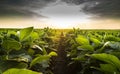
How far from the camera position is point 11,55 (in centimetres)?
187

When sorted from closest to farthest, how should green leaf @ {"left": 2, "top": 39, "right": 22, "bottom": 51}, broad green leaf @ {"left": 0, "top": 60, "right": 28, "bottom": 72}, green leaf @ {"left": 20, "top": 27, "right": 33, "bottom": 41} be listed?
broad green leaf @ {"left": 0, "top": 60, "right": 28, "bottom": 72} → green leaf @ {"left": 2, "top": 39, "right": 22, "bottom": 51} → green leaf @ {"left": 20, "top": 27, "right": 33, "bottom": 41}

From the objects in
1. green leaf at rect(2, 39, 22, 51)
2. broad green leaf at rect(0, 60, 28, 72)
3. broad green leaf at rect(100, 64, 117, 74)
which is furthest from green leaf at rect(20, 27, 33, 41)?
broad green leaf at rect(100, 64, 117, 74)

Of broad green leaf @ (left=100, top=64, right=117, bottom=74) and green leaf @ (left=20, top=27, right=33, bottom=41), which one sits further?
green leaf @ (left=20, top=27, right=33, bottom=41)

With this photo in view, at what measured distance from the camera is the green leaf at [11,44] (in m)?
1.78

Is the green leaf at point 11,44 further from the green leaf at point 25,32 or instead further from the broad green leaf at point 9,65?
the green leaf at point 25,32

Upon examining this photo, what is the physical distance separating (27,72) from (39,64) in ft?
4.48

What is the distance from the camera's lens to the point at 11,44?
5.98ft

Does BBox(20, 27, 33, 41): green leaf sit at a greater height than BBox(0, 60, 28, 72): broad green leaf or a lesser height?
greater

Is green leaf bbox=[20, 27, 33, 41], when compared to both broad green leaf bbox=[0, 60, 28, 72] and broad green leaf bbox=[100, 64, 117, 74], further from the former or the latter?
broad green leaf bbox=[100, 64, 117, 74]

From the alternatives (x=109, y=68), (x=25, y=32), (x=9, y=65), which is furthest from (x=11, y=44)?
(x=109, y=68)

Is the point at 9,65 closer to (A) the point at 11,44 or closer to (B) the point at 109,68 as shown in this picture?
(A) the point at 11,44

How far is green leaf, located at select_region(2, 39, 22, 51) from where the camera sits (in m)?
1.78

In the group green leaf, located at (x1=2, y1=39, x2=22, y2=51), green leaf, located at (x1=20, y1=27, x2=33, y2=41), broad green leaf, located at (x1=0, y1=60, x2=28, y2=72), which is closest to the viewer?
broad green leaf, located at (x1=0, y1=60, x2=28, y2=72)

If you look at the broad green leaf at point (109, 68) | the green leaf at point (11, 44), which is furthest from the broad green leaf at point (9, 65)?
the broad green leaf at point (109, 68)
